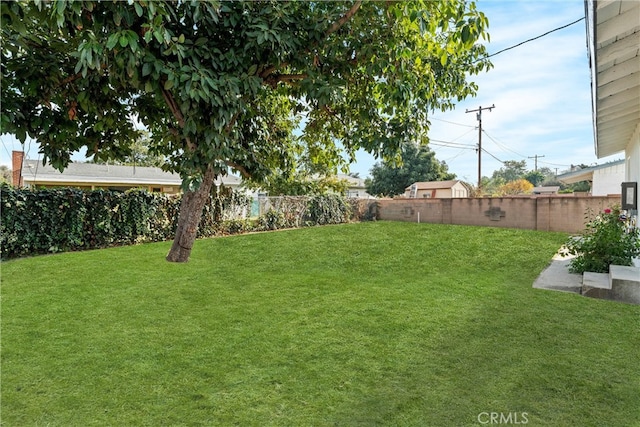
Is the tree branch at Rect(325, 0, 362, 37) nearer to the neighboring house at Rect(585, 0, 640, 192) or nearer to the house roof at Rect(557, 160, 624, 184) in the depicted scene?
the neighboring house at Rect(585, 0, 640, 192)

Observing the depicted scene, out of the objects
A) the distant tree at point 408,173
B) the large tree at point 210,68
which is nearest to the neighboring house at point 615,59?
the large tree at point 210,68

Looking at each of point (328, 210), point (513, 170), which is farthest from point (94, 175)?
point (513, 170)

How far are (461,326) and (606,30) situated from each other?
280 centimetres

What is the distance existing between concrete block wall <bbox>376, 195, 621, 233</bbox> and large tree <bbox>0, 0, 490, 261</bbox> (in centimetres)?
761

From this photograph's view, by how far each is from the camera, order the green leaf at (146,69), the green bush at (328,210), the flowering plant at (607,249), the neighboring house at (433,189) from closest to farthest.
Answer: the green leaf at (146,69) → the flowering plant at (607,249) → the green bush at (328,210) → the neighboring house at (433,189)

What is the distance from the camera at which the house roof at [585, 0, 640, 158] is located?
252 cm

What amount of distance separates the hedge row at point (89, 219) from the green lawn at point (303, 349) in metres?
1.71

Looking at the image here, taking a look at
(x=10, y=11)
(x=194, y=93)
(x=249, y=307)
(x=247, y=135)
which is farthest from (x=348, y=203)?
(x=10, y=11)

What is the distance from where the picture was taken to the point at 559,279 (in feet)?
18.0

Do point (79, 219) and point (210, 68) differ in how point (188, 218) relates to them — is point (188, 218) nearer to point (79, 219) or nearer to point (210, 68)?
point (210, 68)

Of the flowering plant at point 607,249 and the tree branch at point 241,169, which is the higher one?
the tree branch at point 241,169

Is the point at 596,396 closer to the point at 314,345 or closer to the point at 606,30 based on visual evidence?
the point at 314,345

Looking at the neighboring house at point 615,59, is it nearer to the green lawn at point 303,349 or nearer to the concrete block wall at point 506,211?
the green lawn at point 303,349

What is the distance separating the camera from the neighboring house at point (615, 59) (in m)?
2.52
